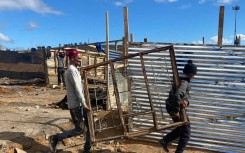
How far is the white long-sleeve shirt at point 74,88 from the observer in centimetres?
560

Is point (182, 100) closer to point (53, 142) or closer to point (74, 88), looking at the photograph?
point (74, 88)

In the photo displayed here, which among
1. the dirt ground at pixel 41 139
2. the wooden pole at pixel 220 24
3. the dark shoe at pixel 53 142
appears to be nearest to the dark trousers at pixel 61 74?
the dirt ground at pixel 41 139

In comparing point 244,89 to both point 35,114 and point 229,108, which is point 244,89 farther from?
point 35,114

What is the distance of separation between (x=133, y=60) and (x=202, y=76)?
1531 mm

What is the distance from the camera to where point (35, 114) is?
28.1 ft

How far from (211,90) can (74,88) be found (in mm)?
2778

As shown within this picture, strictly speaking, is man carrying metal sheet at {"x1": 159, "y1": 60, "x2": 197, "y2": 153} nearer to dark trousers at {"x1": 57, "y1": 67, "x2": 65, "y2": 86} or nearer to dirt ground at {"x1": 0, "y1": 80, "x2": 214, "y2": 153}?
dirt ground at {"x1": 0, "y1": 80, "x2": 214, "y2": 153}

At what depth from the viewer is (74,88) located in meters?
5.67

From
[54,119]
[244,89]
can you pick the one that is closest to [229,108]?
[244,89]

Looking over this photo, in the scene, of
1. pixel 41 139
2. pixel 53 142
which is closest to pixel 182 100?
pixel 53 142

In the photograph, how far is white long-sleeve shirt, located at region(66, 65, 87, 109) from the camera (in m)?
5.60

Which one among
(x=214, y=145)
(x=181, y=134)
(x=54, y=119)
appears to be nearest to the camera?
(x=181, y=134)

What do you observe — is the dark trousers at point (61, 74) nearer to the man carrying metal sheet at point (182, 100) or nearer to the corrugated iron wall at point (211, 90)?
the corrugated iron wall at point (211, 90)

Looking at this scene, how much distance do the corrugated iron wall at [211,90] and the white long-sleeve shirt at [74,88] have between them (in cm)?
162
